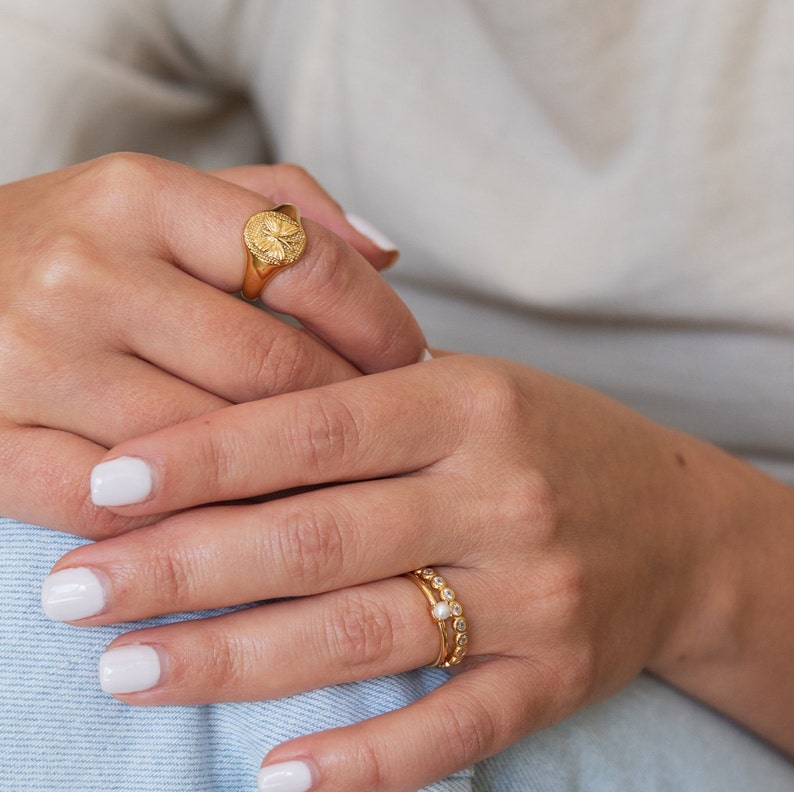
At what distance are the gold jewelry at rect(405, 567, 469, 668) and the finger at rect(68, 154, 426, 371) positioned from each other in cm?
21

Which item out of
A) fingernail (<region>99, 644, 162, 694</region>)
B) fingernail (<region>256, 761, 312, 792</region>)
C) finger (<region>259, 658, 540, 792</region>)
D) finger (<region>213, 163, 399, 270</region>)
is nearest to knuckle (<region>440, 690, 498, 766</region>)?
finger (<region>259, 658, 540, 792</region>)

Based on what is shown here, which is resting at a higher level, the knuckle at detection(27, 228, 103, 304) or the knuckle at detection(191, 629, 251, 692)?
the knuckle at detection(27, 228, 103, 304)

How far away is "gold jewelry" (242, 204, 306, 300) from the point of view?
62 centimetres

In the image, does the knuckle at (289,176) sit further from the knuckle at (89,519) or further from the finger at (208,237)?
the knuckle at (89,519)

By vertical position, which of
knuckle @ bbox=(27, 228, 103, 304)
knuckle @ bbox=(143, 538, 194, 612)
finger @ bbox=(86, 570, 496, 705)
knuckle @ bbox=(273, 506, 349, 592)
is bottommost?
finger @ bbox=(86, 570, 496, 705)

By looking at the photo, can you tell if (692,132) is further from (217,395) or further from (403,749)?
(403,749)

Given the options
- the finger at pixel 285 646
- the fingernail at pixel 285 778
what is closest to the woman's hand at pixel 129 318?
the finger at pixel 285 646

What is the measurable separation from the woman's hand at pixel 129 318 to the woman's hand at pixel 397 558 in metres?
0.04

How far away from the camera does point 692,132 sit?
2.87ft

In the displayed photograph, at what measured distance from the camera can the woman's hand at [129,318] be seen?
1.95ft

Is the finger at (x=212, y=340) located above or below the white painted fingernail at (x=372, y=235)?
below

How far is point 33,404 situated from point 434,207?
57 centimetres

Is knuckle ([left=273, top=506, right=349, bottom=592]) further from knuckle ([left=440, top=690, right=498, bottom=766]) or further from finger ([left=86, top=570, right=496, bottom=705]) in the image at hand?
knuckle ([left=440, top=690, right=498, bottom=766])

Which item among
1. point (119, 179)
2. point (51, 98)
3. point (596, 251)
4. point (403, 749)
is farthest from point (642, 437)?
point (51, 98)
